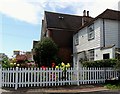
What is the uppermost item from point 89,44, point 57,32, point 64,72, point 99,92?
point 57,32

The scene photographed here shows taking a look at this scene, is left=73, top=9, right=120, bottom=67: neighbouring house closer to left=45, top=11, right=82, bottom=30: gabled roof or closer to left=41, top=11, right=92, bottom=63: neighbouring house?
left=41, top=11, right=92, bottom=63: neighbouring house

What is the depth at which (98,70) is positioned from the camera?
14922 mm

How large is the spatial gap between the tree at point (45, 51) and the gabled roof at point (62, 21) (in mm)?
5621

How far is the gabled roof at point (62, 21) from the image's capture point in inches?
1291

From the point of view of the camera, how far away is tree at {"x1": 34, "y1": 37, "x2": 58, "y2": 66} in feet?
87.5

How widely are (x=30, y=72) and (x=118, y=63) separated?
5.86 meters

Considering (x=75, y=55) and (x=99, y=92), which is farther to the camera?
(x=75, y=55)

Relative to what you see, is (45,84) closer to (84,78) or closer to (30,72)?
(30,72)

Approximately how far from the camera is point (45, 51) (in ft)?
87.9

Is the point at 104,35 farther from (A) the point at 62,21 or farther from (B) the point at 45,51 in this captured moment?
(A) the point at 62,21

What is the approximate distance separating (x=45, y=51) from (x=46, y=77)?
13.4m

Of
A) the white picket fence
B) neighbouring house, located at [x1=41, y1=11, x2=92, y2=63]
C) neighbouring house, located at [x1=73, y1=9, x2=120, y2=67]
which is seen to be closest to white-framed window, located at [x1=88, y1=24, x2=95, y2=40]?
neighbouring house, located at [x1=73, y1=9, x2=120, y2=67]

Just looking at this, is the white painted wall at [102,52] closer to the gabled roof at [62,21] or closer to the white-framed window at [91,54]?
the white-framed window at [91,54]

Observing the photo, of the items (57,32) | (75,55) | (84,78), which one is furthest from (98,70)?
(57,32)
